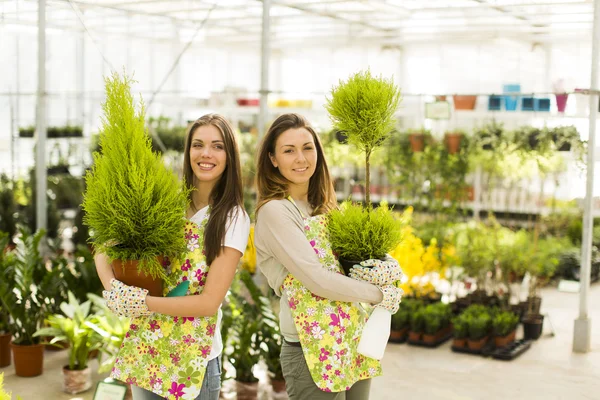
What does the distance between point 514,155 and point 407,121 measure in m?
4.64

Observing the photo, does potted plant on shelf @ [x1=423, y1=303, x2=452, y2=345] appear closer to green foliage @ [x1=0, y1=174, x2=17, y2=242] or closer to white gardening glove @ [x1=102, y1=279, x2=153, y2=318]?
white gardening glove @ [x1=102, y1=279, x2=153, y2=318]

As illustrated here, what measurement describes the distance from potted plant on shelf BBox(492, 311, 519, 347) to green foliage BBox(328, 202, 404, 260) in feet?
11.7

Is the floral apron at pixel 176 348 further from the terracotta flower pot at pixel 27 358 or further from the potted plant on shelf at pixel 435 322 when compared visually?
the potted plant on shelf at pixel 435 322

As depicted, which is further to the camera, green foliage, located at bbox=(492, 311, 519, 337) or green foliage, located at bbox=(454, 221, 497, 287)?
green foliage, located at bbox=(454, 221, 497, 287)

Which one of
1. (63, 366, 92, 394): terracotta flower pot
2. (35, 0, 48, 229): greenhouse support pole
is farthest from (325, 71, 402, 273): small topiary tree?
(35, 0, 48, 229): greenhouse support pole

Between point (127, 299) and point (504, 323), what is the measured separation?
13.5 ft

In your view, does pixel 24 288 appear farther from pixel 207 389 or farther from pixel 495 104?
pixel 495 104

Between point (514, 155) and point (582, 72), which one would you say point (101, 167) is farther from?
point (582, 72)

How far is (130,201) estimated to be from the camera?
1.98 metres

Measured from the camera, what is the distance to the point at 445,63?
12672 mm

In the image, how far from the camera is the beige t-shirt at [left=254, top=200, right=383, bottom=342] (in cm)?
212

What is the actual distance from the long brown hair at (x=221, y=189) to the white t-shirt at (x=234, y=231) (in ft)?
0.04

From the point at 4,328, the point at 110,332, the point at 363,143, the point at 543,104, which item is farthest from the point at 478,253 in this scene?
the point at 363,143

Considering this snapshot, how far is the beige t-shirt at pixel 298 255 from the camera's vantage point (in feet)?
6.95
